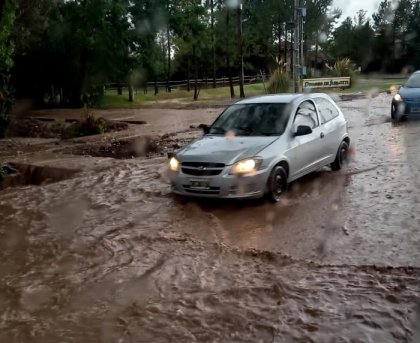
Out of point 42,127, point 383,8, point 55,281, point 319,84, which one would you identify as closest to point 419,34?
point 383,8

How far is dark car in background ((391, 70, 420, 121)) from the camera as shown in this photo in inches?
655

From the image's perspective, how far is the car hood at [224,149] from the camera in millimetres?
7488

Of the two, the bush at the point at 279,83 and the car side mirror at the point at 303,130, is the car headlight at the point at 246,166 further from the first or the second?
the bush at the point at 279,83

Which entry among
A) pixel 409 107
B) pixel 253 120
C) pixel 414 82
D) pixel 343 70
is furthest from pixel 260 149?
pixel 343 70

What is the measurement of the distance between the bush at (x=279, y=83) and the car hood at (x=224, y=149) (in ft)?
70.9

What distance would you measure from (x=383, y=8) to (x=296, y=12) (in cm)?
4807

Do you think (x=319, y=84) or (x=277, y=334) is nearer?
(x=277, y=334)

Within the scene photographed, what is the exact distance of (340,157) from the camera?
10055mm

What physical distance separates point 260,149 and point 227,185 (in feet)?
2.45

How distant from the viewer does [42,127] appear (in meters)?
21.3

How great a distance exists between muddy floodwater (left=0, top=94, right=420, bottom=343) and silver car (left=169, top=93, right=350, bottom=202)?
355mm

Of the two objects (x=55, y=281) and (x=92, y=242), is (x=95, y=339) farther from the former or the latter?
(x=92, y=242)

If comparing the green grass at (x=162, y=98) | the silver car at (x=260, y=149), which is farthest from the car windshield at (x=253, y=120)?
the green grass at (x=162, y=98)

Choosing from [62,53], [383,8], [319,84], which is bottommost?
[319,84]
